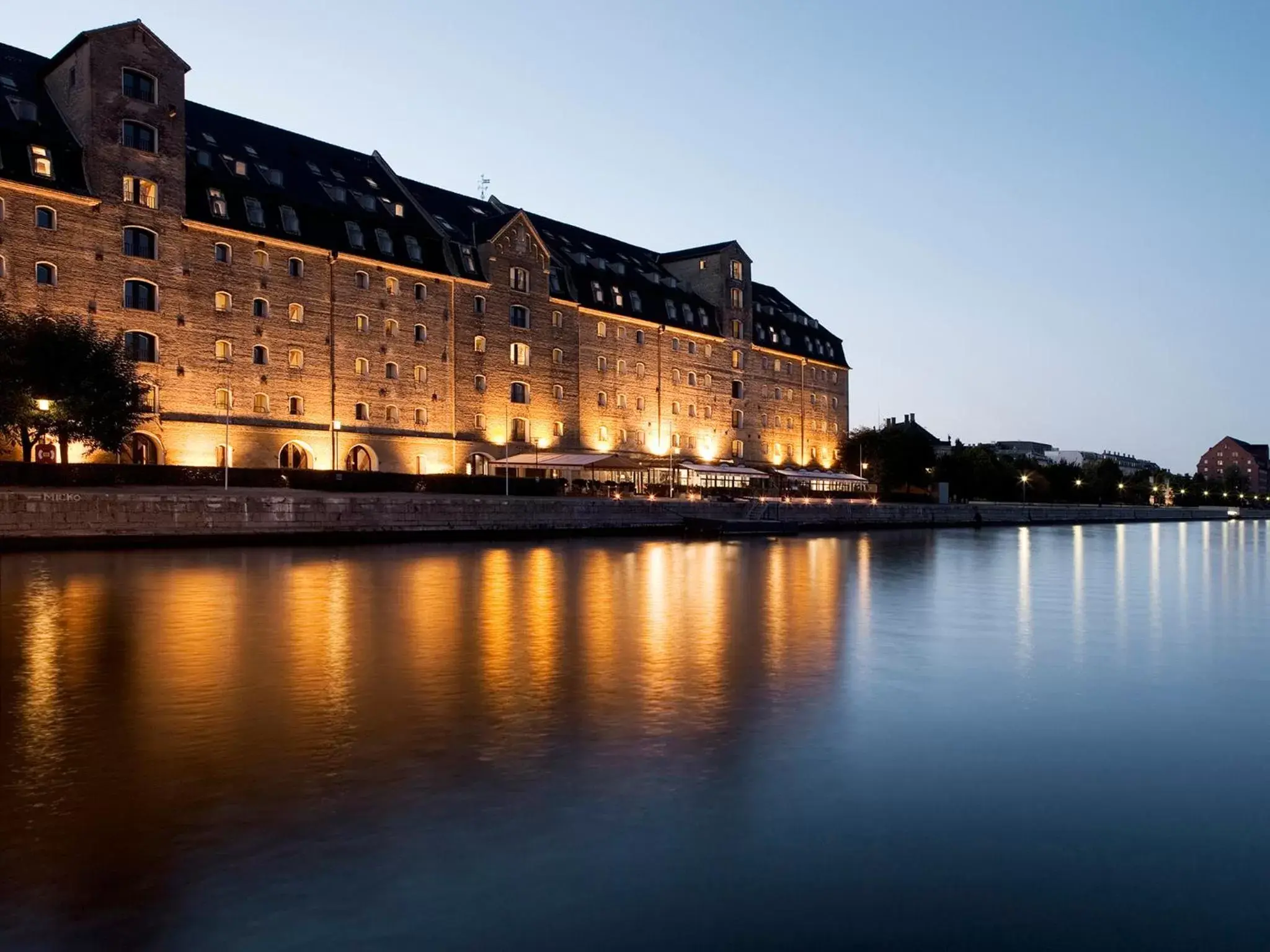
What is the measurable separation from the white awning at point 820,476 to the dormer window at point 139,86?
2097 inches

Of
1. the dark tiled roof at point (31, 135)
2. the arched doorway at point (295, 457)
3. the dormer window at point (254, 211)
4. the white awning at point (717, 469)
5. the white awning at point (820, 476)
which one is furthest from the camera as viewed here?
the white awning at point (820, 476)

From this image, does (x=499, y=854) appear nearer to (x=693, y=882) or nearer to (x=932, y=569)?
(x=693, y=882)

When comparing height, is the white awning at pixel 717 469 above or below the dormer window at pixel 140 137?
below

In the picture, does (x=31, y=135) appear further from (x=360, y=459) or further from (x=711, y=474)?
(x=711, y=474)

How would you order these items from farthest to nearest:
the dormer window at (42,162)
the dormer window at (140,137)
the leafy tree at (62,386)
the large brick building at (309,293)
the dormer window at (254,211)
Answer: the dormer window at (254,211)
the dormer window at (140,137)
the large brick building at (309,293)
the dormer window at (42,162)
the leafy tree at (62,386)

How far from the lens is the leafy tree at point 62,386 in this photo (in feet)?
129

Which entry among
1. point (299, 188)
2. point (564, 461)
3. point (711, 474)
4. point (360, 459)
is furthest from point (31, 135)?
point (711, 474)

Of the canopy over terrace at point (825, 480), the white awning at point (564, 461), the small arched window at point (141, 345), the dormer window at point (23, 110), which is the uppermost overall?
the dormer window at point (23, 110)

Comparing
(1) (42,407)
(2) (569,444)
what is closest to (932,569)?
(1) (42,407)

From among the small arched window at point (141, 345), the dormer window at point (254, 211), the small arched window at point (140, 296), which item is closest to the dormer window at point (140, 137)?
the dormer window at point (254, 211)

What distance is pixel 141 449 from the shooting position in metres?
48.1

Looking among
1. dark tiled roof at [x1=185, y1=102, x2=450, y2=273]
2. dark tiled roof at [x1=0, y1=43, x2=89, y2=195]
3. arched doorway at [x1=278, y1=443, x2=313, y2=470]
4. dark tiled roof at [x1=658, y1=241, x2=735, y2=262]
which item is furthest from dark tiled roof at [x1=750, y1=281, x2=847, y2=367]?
dark tiled roof at [x1=0, y1=43, x2=89, y2=195]

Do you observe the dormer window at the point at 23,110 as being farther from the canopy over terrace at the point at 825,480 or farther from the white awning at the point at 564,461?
the canopy over terrace at the point at 825,480

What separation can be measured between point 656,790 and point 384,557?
27676 millimetres
